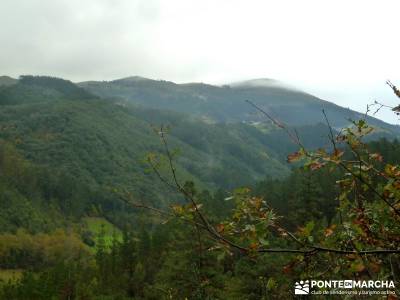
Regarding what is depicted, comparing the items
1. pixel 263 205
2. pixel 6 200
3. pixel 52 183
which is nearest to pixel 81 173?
pixel 52 183

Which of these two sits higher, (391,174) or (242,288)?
(391,174)

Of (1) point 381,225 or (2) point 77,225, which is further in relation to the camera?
(2) point 77,225

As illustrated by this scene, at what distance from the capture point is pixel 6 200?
445 ft

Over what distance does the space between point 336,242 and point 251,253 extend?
0.66 meters

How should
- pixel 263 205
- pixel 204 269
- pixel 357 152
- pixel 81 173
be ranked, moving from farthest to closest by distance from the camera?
1. pixel 81 173
2. pixel 204 269
3. pixel 263 205
4. pixel 357 152

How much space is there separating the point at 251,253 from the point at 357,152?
3.09 feet

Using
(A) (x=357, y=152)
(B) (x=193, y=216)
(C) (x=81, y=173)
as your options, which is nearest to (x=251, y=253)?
(B) (x=193, y=216)

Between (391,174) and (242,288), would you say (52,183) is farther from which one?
(391,174)

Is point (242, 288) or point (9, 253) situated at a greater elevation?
point (242, 288)

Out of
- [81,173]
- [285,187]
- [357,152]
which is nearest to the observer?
[357,152]

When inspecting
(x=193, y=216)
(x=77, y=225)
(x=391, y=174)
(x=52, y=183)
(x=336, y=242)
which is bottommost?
(x=77, y=225)

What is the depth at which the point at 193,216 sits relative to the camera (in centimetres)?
302

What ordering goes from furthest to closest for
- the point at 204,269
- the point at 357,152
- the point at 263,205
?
the point at 204,269
the point at 263,205
the point at 357,152

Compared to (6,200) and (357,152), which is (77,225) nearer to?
(6,200)
